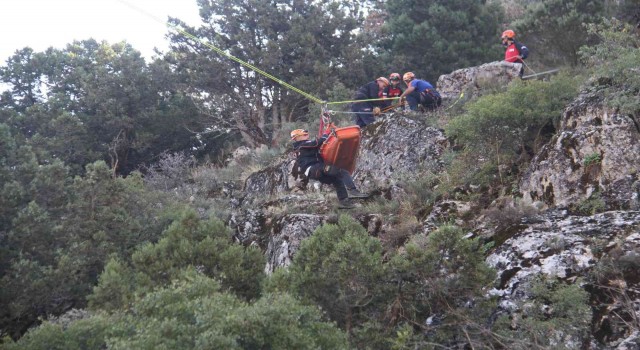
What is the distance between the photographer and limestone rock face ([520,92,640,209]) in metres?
7.88

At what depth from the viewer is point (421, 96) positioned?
1432cm

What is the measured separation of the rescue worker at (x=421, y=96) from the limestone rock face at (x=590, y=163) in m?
5.16

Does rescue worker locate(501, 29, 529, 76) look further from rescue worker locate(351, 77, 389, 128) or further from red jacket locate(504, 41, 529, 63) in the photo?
rescue worker locate(351, 77, 389, 128)

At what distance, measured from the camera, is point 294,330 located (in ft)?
17.8

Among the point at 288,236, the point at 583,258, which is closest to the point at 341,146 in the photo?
the point at 288,236

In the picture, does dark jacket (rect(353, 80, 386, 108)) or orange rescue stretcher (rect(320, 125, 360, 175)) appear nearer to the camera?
orange rescue stretcher (rect(320, 125, 360, 175))

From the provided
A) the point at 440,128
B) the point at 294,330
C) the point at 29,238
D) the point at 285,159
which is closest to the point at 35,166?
the point at 29,238

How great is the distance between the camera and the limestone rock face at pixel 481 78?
14.8 metres

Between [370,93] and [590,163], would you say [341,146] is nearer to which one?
[590,163]

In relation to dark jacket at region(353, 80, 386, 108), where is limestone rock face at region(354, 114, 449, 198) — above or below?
below

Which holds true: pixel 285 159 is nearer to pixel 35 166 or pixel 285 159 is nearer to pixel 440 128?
pixel 440 128

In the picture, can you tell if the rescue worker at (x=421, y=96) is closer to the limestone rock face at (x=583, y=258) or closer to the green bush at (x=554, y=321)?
the limestone rock face at (x=583, y=258)

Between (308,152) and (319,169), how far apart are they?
16.9 inches

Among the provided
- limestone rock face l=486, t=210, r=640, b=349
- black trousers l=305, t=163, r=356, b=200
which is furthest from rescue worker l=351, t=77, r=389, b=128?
limestone rock face l=486, t=210, r=640, b=349
